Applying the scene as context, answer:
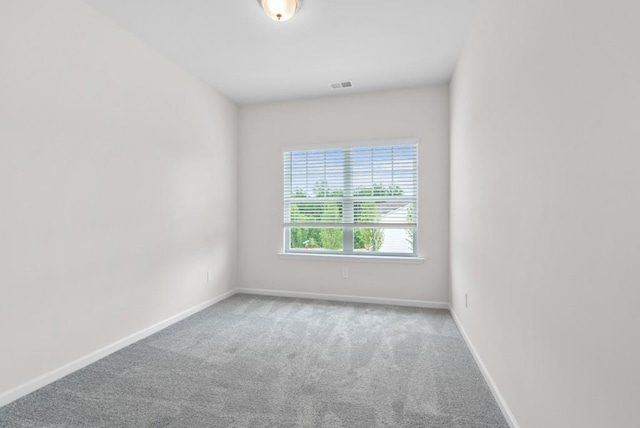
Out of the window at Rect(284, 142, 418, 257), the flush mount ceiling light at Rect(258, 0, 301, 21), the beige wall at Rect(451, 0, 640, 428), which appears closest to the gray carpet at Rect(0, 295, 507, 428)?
the beige wall at Rect(451, 0, 640, 428)

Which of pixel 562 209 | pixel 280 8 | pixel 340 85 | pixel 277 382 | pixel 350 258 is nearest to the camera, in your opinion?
pixel 562 209

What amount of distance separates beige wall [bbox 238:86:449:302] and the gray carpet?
79 centimetres

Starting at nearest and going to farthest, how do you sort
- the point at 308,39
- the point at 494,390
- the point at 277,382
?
the point at 494,390
the point at 277,382
the point at 308,39

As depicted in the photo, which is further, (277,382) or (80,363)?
(80,363)

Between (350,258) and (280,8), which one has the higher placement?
(280,8)

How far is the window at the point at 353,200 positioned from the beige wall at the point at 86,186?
4.35 ft

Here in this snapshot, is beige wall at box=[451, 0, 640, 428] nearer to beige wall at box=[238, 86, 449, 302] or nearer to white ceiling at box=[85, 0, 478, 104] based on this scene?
white ceiling at box=[85, 0, 478, 104]

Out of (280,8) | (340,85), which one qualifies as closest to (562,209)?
(280,8)

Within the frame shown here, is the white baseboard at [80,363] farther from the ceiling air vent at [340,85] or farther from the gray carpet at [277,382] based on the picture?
the ceiling air vent at [340,85]

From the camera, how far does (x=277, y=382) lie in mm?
2008

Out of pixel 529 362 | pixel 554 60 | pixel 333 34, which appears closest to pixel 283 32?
pixel 333 34

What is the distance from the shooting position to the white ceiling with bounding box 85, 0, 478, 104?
229 centimetres

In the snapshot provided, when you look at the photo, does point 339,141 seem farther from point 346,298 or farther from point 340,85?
point 346,298

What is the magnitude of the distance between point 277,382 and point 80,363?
56.8 inches
